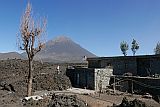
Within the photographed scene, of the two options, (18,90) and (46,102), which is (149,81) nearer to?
A: (46,102)

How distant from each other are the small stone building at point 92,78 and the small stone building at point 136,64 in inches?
121

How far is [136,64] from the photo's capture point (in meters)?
35.8

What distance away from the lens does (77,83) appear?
36844 mm

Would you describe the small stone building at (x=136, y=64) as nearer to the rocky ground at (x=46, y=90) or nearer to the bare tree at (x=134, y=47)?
the rocky ground at (x=46, y=90)

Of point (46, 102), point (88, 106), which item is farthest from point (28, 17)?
point (88, 106)

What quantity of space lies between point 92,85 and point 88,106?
39.9 ft

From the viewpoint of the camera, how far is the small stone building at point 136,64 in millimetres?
33438

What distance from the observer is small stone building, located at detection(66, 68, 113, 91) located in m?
32.8

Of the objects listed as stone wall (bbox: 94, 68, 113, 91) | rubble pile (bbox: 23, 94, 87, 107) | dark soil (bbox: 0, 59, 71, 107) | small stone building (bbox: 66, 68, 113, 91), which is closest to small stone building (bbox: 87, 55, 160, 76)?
small stone building (bbox: 66, 68, 113, 91)

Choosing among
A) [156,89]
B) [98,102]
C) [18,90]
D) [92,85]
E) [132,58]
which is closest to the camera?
[98,102]

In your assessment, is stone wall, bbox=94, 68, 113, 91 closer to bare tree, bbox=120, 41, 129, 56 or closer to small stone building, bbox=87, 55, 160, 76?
small stone building, bbox=87, 55, 160, 76

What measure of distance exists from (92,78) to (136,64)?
22.7 ft

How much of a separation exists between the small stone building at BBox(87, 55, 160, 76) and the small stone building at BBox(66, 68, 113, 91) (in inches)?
121

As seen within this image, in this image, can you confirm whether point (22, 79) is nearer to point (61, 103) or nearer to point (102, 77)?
point (102, 77)
